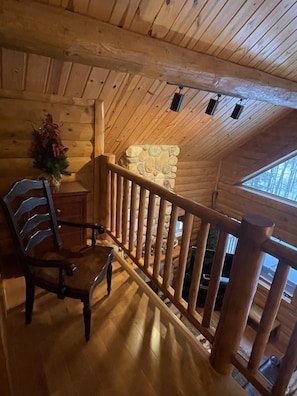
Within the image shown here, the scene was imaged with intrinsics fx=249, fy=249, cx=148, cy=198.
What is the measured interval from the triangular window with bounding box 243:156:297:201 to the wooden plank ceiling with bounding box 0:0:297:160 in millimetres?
1761

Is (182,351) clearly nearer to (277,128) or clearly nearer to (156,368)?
(156,368)

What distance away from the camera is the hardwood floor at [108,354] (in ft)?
4.60

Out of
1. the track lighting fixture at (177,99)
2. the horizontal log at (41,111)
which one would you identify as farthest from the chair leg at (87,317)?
the track lighting fixture at (177,99)

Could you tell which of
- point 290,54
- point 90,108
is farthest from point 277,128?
point 90,108

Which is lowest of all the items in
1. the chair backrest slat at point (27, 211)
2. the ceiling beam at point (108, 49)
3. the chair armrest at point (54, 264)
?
the chair armrest at point (54, 264)

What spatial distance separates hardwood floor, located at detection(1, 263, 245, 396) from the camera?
140 cm

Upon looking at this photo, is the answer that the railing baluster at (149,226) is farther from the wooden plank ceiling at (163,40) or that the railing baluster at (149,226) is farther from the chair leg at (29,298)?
the wooden plank ceiling at (163,40)

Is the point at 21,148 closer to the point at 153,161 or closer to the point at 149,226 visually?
the point at 149,226

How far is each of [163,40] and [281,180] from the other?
13.0 ft

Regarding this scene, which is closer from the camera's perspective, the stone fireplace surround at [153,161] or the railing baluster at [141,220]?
the railing baluster at [141,220]

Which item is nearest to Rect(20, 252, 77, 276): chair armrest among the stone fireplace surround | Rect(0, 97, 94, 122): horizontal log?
Rect(0, 97, 94, 122): horizontal log

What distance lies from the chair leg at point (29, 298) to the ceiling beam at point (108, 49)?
1501mm

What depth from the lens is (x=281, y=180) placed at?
4.96m

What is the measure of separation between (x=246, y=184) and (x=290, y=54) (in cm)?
326
